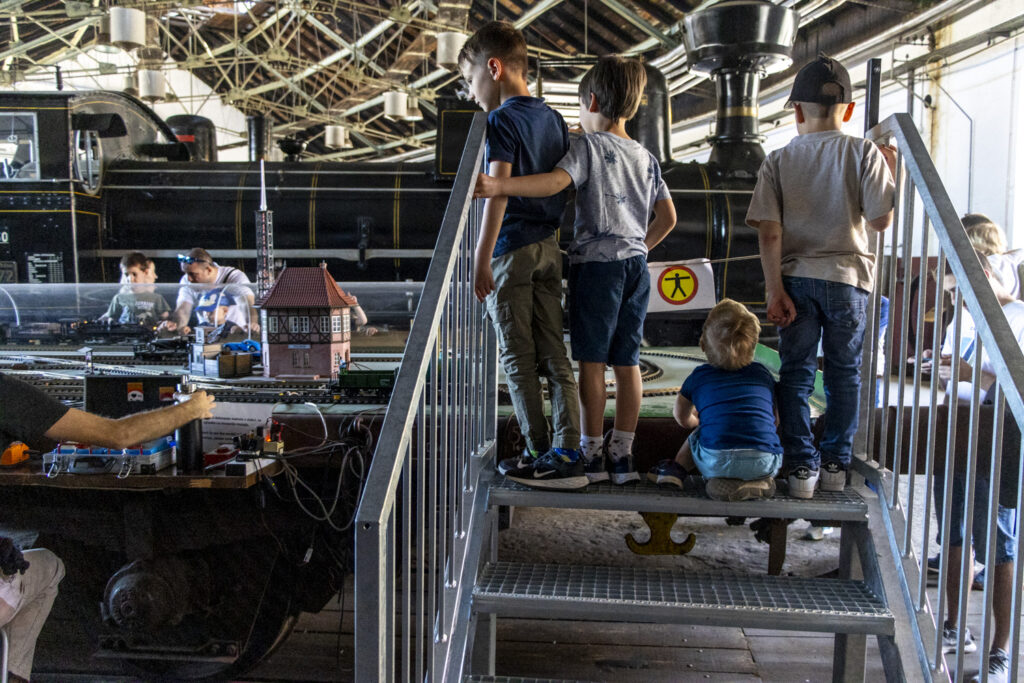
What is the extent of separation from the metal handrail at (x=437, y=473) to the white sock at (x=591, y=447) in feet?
0.91

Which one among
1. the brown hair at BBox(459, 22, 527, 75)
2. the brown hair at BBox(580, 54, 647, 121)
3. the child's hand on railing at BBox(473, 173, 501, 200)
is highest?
the brown hair at BBox(459, 22, 527, 75)

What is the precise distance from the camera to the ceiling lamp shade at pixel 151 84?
38.4ft

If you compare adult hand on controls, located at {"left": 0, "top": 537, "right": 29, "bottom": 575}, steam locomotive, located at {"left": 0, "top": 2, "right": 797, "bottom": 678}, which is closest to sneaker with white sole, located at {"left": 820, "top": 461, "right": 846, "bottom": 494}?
adult hand on controls, located at {"left": 0, "top": 537, "right": 29, "bottom": 575}

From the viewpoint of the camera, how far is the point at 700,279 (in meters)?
4.24

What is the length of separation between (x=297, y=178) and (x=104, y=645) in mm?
4400

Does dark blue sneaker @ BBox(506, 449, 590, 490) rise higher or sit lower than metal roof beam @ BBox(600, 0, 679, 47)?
lower

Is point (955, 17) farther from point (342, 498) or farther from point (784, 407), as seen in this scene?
point (342, 498)

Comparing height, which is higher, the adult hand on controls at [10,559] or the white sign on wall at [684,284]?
the white sign on wall at [684,284]

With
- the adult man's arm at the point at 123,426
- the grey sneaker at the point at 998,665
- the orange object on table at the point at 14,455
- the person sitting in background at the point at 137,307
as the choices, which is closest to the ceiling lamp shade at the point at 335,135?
the person sitting in background at the point at 137,307

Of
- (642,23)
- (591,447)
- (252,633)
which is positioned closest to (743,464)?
(591,447)

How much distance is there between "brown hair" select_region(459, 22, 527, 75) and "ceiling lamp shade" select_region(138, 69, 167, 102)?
11.2 metres

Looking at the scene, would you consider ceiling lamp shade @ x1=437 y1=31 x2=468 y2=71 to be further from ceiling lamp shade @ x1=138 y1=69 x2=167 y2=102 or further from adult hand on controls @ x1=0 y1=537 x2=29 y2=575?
adult hand on controls @ x1=0 y1=537 x2=29 y2=575

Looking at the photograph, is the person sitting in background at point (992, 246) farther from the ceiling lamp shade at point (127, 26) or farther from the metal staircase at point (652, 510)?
the ceiling lamp shade at point (127, 26)

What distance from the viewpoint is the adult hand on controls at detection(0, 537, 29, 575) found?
221 cm
